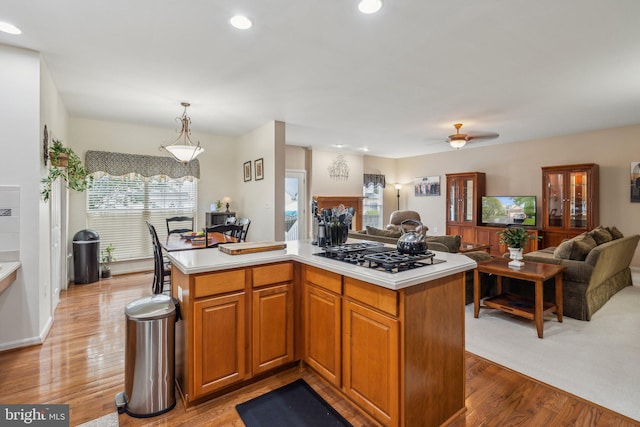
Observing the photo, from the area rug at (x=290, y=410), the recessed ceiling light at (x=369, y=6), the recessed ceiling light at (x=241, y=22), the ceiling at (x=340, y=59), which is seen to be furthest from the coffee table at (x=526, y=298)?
the recessed ceiling light at (x=241, y=22)

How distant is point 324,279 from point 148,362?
47.6 inches

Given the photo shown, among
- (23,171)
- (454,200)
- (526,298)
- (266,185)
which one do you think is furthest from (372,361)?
(454,200)

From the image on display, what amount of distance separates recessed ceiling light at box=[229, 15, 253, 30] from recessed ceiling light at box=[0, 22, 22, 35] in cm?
173

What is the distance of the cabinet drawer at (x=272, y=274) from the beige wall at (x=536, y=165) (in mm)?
6314

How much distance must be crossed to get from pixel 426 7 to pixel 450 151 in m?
6.42

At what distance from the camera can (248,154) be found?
5820mm

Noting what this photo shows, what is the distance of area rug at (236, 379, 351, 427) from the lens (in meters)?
1.83

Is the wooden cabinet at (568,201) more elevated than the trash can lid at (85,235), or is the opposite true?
the wooden cabinet at (568,201)

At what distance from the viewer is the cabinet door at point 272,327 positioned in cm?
213

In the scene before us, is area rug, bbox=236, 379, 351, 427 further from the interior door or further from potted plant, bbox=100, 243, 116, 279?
the interior door

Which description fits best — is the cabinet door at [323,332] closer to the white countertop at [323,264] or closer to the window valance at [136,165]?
the white countertop at [323,264]

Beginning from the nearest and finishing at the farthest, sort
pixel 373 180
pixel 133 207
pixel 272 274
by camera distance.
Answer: pixel 272 274
pixel 133 207
pixel 373 180

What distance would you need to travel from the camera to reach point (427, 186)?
848 centimetres

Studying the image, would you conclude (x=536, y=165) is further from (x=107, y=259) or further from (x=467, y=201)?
(x=107, y=259)
